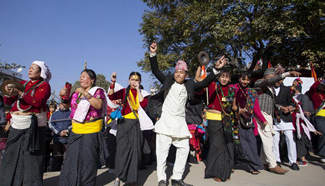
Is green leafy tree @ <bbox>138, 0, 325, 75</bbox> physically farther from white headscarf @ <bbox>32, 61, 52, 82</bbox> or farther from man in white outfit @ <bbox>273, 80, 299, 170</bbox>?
white headscarf @ <bbox>32, 61, 52, 82</bbox>

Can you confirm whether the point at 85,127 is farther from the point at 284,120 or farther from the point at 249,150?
the point at 284,120

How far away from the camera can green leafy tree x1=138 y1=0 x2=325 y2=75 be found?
10992 millimetres

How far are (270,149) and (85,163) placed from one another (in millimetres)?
3926

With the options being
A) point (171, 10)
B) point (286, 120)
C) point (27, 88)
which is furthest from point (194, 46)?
point (27, 88)

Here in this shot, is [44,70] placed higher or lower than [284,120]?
higher

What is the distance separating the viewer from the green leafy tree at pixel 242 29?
11.0 m

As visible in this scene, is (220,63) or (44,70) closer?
(44,70)

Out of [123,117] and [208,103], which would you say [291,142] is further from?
[123,117]

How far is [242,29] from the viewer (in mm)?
12352

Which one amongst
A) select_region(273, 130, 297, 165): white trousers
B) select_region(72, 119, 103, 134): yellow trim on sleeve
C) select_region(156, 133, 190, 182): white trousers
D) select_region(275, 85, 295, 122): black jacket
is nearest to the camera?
select_region(72, 119, 103, 134): yellow trim on sleeve

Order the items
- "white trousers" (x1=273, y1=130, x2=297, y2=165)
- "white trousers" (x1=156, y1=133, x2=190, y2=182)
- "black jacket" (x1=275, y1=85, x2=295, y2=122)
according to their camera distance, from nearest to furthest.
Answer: "white trousers" (x1=156, y1=133, x2=190, y2=182) < "white trousers" (x1=273, y1=130, x2=297, y2=165) < "black jacket" (x1=275, y1=85, x2=295, y2=122)

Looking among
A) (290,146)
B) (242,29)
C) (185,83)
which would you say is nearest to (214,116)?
(185,83)

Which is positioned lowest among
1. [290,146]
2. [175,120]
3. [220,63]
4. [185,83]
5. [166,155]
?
[290,146]

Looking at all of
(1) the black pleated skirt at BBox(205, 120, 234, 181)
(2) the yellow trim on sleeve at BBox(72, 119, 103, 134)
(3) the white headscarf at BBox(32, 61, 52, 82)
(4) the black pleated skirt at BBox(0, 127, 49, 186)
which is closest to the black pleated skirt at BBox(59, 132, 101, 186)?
(2) the yellow trim on sleeve at BBox(72, 119, 103, 134)
